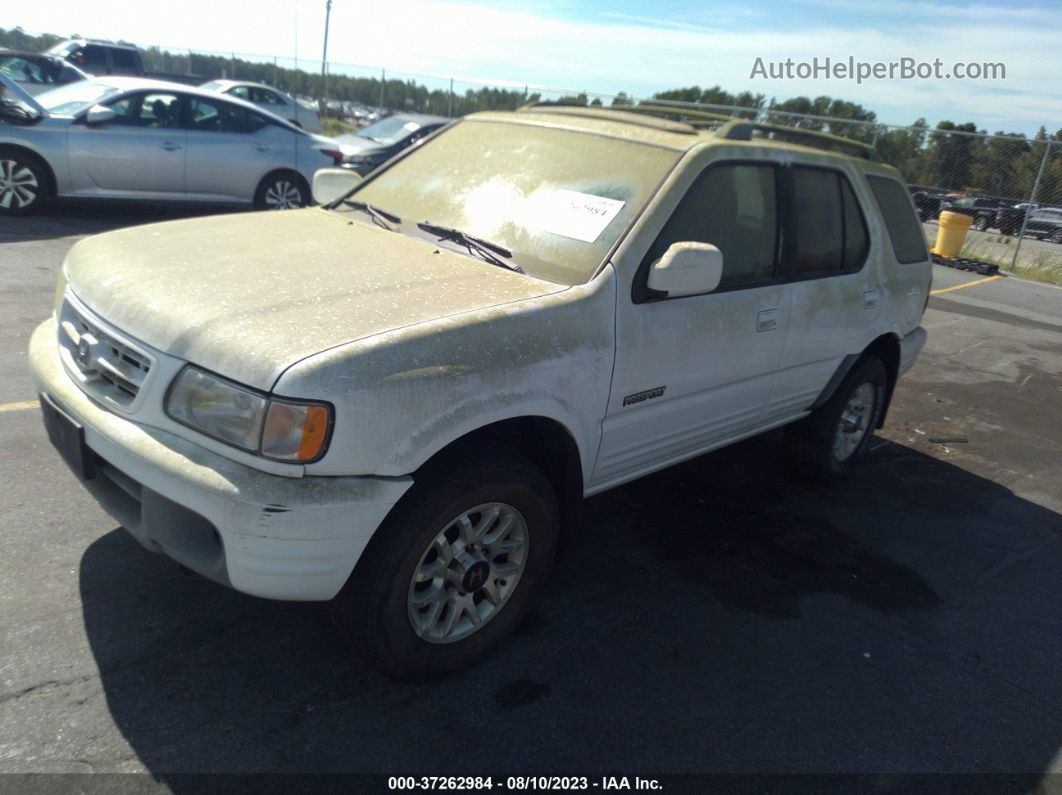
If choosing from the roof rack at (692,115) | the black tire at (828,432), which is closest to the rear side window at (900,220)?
the black tire at (828,432)

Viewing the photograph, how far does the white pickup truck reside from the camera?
2531 millimetres

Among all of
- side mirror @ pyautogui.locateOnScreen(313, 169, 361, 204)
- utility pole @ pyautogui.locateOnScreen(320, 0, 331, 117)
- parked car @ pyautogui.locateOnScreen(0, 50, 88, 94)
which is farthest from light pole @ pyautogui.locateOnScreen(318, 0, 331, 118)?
side mirror @ pyautogui.locateOnScreen(313, 169, 361, 204)

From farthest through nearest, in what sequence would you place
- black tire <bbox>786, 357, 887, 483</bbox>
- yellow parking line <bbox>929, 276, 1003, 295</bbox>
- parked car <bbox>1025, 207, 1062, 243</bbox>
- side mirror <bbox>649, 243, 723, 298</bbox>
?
parked car <bbox>1025, 207, 1062, 243</bbox>, yellow parking line <bbox>929, 276, 1003, 295</bbox>, black tire <bbox>786, 357, 887, 483</bbox>, side mirror <bbox>649, 243, 723, 298</bbox>

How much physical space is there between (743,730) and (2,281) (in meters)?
6.68

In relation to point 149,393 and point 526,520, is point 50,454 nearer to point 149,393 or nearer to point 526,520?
point 149,393

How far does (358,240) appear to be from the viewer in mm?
3688

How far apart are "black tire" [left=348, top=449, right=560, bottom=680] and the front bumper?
96 millimetres

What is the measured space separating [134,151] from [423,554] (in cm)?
858

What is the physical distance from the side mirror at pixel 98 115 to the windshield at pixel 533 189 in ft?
21.3

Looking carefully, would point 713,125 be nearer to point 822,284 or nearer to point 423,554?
point 822,284

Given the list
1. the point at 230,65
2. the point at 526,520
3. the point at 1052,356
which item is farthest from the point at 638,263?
the point at 230,65

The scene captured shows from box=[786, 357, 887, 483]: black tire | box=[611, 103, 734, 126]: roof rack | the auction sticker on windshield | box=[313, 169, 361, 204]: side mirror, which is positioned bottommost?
box=[786, 357, 887, 483]: black tire

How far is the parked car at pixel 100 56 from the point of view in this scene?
2448 centimetres

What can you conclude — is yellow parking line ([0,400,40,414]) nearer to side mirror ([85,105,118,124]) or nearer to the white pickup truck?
the white pickup truck
